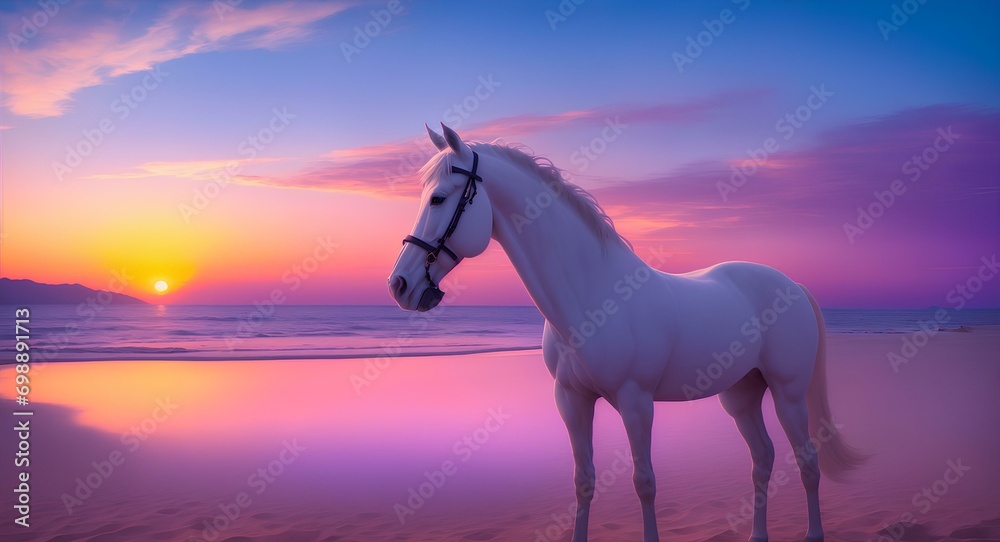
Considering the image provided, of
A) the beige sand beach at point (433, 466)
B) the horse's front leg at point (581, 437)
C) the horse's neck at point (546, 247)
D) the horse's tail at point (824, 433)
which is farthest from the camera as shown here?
the beige sand beach at point (433, 466)

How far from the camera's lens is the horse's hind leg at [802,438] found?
9.96ft

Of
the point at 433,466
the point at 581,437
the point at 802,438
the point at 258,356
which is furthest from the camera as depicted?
the point at 258,356

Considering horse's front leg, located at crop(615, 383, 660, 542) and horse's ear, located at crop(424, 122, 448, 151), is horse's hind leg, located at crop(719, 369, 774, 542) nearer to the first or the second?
horse's front leg, located at crop(615, 383, 660, 542)

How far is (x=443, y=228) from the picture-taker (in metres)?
2.21

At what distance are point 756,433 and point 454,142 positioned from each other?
2272mm

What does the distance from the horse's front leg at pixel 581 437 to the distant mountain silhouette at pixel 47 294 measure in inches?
2249

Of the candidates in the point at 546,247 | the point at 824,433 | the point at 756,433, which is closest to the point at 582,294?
the point at 546,247

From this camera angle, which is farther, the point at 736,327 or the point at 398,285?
the point at 736,327

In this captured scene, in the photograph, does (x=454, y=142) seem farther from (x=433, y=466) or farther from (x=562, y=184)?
(x=433, y=466)

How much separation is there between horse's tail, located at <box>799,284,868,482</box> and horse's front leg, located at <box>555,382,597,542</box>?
1.51 m

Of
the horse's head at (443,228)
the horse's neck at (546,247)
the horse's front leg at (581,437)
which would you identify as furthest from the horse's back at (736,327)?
the horse's head at (443,228)

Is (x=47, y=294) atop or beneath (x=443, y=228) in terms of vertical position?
atop

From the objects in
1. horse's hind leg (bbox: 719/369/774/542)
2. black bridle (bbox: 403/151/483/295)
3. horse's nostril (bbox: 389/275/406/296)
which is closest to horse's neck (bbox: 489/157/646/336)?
black bridle (bbox: 403/151/483/295)

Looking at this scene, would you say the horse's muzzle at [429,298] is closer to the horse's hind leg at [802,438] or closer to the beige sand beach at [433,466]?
the beige sand beach at [433,466]
